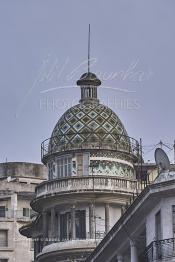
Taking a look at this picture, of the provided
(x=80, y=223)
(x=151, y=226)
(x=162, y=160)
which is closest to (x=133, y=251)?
(x=151, y=226)

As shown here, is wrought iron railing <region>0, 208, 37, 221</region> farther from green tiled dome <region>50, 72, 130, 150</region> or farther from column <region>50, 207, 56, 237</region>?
column <region>50, 207, 56, 237</region>

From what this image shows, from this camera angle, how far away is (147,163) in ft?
243

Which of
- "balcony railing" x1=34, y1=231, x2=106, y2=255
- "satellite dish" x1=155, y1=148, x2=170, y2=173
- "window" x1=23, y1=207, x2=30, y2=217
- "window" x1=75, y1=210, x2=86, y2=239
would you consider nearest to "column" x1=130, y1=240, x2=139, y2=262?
"satellite dish" x1=155, y1=148, x2=170, y2=173

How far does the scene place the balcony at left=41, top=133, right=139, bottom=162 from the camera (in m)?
65.2

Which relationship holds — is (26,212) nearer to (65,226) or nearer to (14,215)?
(14,215)

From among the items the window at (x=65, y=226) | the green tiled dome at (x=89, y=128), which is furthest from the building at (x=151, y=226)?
the green tiled dome at (x=89, y=128)

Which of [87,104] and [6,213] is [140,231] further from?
[6,213]

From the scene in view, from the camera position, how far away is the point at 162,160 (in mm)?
39500

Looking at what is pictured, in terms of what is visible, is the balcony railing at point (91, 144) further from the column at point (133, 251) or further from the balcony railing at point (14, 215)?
the balcony railing at point (14, 215)

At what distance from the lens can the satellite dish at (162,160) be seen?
3938cm

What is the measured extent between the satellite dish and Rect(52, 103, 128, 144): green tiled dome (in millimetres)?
25747

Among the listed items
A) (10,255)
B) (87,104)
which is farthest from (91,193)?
(10,255)

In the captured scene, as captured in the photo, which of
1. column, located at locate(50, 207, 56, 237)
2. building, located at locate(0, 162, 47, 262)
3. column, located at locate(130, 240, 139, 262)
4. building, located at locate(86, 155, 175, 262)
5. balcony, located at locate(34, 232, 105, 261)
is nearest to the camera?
building, located at locate(86, 155, 175, 262)

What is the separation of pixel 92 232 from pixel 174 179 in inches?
1027
